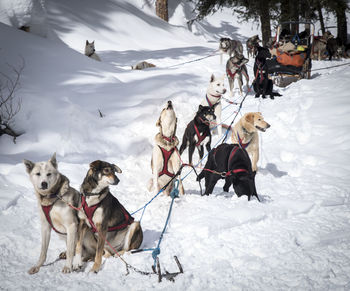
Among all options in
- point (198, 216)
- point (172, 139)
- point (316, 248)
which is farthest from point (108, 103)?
point (316, 248)

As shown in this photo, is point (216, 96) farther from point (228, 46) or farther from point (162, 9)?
point (162, 9)

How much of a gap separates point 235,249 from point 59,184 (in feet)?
5.97

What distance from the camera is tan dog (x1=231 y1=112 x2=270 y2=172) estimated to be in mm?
5023

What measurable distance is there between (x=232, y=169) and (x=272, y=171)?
1.75 m

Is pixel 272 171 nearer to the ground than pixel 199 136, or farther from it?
nearer to the ground

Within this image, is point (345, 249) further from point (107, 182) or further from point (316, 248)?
point (107, 182)

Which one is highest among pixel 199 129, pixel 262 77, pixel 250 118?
pixel 262 77

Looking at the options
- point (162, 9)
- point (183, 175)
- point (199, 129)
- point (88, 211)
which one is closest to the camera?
point (88, 211)

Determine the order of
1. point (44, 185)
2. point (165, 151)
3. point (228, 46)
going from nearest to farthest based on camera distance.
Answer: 1. point (44, 185)
2. point (165, 151)
3. point (228, 46)

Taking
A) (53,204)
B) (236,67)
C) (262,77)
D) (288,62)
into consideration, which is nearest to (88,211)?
(53,204)

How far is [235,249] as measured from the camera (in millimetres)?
3125

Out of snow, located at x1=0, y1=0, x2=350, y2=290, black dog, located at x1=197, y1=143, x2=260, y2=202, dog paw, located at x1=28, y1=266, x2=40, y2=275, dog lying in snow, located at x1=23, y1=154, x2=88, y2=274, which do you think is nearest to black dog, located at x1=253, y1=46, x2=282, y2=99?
snow, located at x1=0, y1=0, x2=350, y2=290

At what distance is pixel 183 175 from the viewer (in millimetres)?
5836

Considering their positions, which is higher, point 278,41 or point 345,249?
point 278,41
